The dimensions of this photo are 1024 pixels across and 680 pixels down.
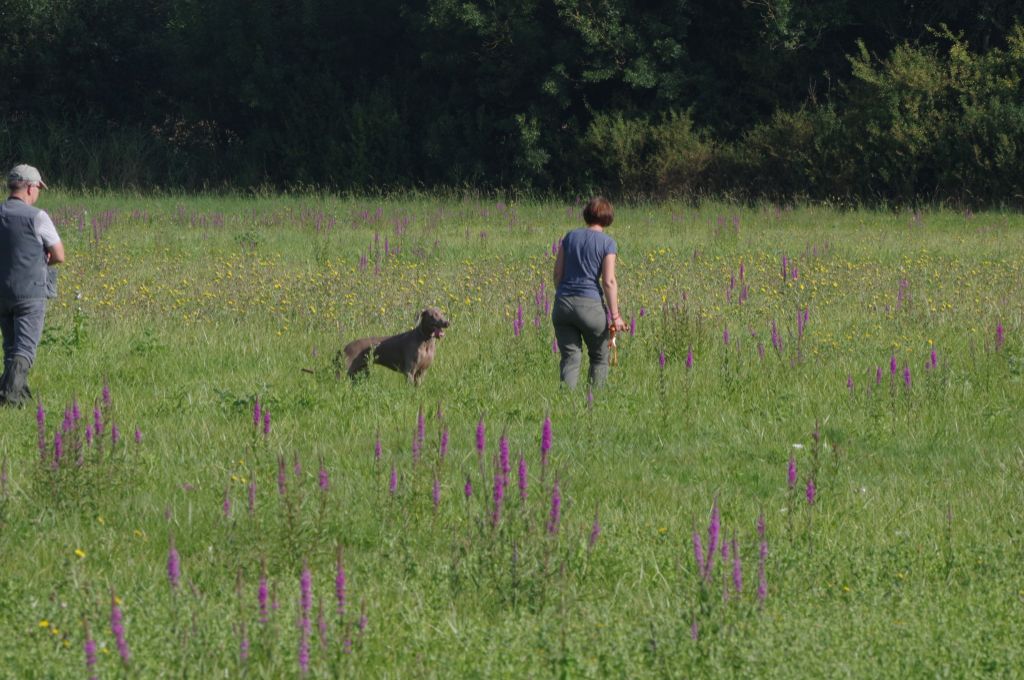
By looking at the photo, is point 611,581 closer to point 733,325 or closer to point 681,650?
point 681,650

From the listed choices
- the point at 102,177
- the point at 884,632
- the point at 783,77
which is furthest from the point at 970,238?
the point at 102,177

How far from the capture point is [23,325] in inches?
371

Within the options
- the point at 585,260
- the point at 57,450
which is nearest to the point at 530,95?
the point at 585,260

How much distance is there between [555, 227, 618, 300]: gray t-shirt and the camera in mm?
9875

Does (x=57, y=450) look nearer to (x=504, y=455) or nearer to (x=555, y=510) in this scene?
(x=504, y=455)

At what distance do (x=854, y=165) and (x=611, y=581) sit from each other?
25.6 m

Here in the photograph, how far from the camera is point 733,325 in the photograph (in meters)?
12.9

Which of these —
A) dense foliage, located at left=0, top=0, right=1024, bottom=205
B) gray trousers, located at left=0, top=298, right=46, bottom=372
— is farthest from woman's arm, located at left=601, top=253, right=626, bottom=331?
dense foliage, located at left=0, top=0, right=1024, bottom=205

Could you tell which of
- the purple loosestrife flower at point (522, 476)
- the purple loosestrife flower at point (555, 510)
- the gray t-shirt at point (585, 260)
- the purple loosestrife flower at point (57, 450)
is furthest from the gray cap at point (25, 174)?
the purple loosestrife flower at point (555, 510)

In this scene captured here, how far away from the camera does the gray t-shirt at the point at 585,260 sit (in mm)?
9875

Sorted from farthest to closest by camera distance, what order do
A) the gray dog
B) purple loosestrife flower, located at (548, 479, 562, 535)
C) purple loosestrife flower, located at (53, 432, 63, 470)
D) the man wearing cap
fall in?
the gray dog → the man wearing cap → purple loosestrife flower, located at (53, 432, 63, 470) → purple loosestrife flower, located at (548, 479, 562, 535)

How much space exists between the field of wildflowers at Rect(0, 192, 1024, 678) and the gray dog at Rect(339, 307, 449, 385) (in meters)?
0.19

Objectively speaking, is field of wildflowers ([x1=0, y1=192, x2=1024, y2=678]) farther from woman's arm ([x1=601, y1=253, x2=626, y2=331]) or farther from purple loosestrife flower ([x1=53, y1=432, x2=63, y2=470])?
woman's arm ([x1=601, y1=253, x2=626, y2=331])

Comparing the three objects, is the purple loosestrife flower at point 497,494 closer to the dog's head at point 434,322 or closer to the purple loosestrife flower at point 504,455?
the purple loosestrife flower at point 504,455
